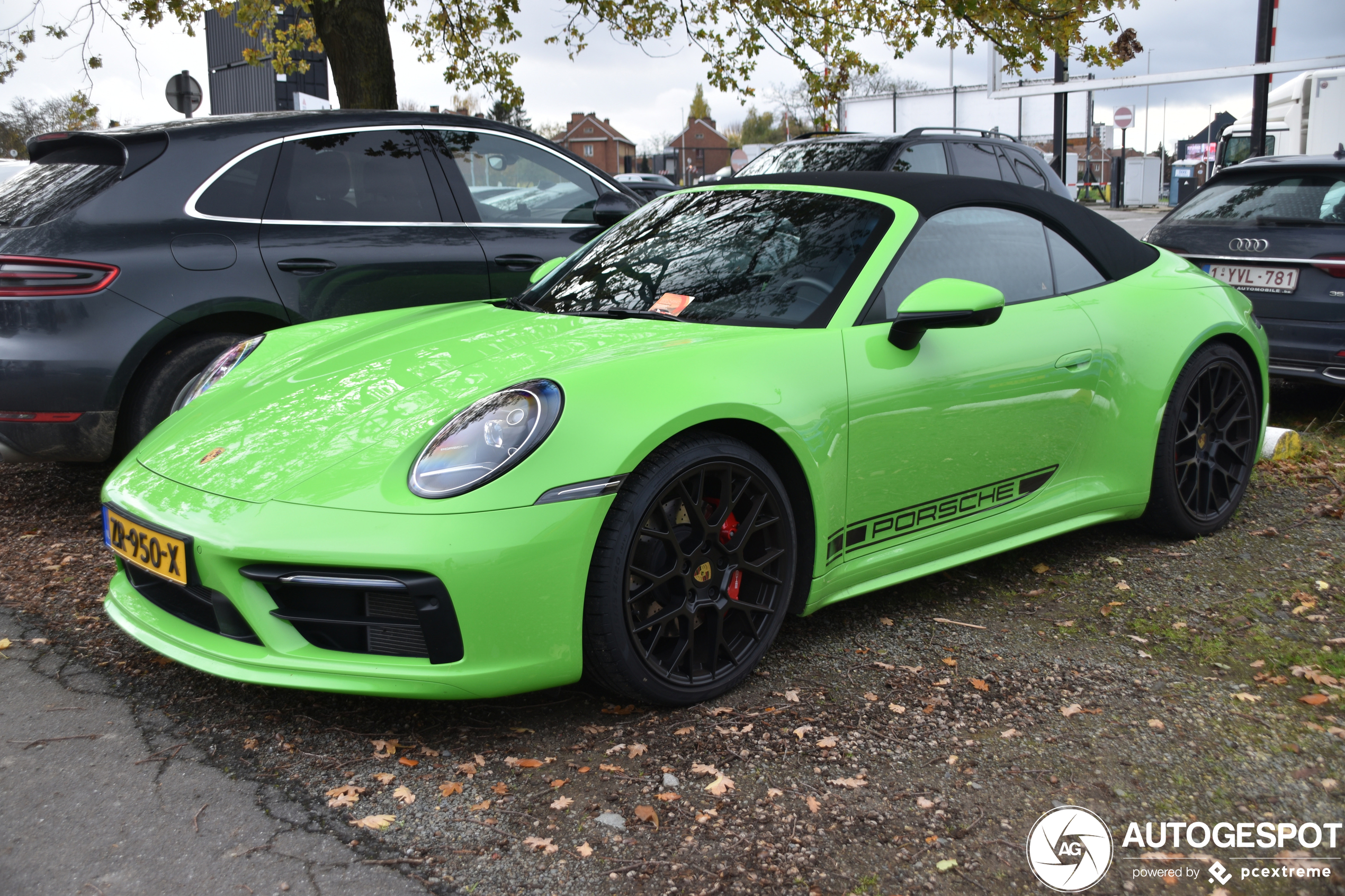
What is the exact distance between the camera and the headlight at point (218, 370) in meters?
3.54

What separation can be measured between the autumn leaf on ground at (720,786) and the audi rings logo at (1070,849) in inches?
25.0

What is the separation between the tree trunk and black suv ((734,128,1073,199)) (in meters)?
2.79

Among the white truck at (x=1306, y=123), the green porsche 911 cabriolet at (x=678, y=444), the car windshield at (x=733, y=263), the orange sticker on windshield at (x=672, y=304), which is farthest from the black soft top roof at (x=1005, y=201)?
the white truck at (x=1306, y=123)

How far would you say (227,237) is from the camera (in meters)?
4.47

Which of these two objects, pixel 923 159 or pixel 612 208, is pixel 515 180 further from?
pixel 923 159

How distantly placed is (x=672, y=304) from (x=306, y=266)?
213 centimetres

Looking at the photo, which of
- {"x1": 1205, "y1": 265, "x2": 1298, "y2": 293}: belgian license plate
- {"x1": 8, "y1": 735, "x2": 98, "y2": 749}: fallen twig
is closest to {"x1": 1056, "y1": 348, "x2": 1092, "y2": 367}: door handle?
{"x1": 1205, "y1": 265, "x2": 1298, "y2": 293}: belgian license plate

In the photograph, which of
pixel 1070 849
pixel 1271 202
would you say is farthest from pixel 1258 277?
pixel 1070 849

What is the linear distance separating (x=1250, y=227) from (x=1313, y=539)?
246 cm

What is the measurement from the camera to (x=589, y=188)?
5625 mm

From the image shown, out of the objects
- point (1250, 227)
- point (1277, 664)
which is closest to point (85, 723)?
point (1277, 664)

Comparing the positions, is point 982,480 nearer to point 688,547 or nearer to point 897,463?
point 897,463

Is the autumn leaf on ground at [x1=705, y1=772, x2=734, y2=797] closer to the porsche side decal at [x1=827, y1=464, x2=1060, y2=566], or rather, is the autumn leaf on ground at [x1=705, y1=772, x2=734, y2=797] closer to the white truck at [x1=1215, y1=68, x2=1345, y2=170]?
the porsche side decal at [x1=827, y1=464, x2=1060, y2=566]

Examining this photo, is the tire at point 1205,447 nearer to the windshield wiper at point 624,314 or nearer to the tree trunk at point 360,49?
the windshield wiper at point 624,314
